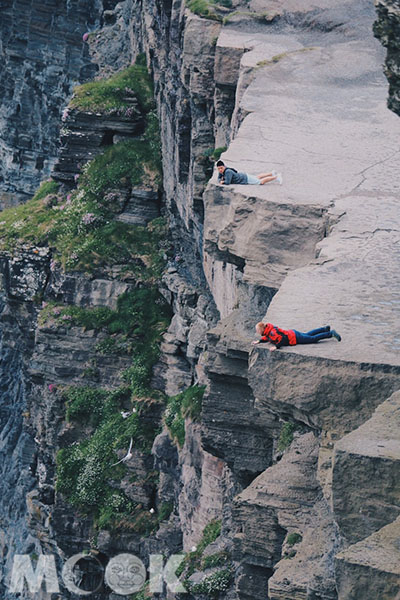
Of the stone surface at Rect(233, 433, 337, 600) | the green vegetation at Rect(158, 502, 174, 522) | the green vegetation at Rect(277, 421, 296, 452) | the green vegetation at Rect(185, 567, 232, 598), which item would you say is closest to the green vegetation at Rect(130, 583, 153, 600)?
the green vegetation at Rect(158, 502, 174, 522)

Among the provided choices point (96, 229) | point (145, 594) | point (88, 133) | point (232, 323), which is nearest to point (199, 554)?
→ point (145, 594)

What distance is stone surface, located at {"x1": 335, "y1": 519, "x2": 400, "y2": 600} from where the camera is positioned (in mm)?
5305

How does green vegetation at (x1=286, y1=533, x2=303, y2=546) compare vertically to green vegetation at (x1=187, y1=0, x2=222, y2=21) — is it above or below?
below

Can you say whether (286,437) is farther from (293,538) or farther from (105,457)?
(105,457)

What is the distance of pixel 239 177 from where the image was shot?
1105cm

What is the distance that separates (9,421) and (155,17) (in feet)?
41.4

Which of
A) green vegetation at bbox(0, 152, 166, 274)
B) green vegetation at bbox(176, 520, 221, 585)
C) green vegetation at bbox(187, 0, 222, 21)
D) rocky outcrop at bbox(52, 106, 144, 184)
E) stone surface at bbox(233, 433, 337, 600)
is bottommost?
green vegetation at bbox(176, 520, 221, 585)

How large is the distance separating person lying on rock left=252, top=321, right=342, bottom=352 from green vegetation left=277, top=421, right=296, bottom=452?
14.9ft

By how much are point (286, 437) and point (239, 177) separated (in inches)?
128

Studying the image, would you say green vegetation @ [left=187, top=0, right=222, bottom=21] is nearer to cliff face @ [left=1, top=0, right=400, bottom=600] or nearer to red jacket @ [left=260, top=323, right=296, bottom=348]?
cliff face @ [left=1, top=0, right=400, bottom=600]

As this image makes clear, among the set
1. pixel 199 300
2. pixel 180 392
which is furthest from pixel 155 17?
pixel 180 392

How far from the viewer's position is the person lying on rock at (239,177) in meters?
11.0

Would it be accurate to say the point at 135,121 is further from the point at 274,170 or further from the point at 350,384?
the point at 350,384

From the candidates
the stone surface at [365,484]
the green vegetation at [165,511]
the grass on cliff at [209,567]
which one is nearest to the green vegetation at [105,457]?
the green vegetation at [165,511]
